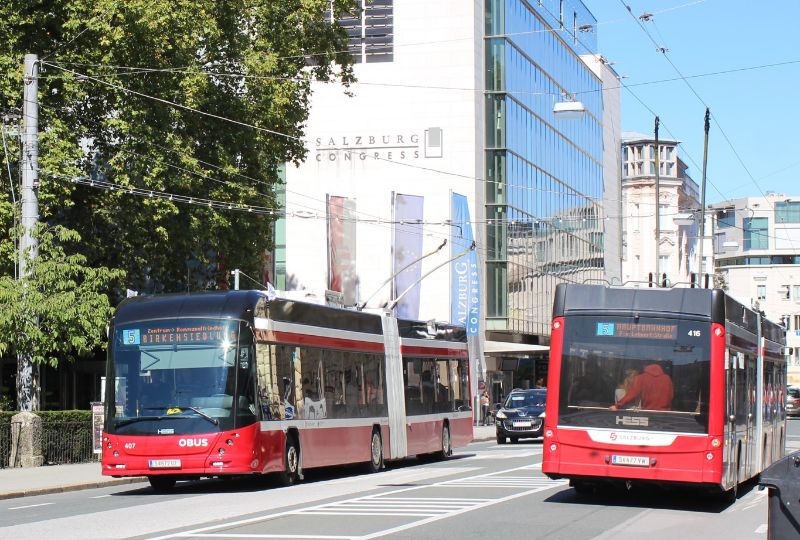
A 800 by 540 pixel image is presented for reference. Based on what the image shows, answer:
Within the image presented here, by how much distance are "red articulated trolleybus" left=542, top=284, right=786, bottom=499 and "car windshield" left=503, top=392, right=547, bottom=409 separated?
83.4 feet

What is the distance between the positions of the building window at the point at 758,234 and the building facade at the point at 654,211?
23.6 ft

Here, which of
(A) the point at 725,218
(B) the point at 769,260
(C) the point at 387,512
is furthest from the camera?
(A) the point at 725,218

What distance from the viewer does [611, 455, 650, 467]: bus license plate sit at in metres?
17.4

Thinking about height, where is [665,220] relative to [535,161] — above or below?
above

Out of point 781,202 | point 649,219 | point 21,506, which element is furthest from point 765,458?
point 781,202

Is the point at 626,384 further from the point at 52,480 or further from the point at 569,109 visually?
the point at 569,109

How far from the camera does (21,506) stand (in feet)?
64.1

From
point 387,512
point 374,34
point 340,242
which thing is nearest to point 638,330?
point 387,512

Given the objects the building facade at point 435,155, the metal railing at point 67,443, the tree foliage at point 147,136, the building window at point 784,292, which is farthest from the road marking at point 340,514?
the building window at point 784,292

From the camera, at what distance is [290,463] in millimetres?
22781

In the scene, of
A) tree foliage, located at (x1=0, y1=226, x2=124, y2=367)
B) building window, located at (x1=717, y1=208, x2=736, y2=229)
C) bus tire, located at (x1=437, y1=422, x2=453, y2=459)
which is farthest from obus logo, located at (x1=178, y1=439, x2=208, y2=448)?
building window, located at (x1=717, y1=208, x2=736, y2=229)

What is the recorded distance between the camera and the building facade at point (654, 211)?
132250 millimetres

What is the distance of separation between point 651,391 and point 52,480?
39.2 feet

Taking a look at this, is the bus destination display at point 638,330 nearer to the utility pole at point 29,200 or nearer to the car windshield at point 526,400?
the utility pole at point 29,200
